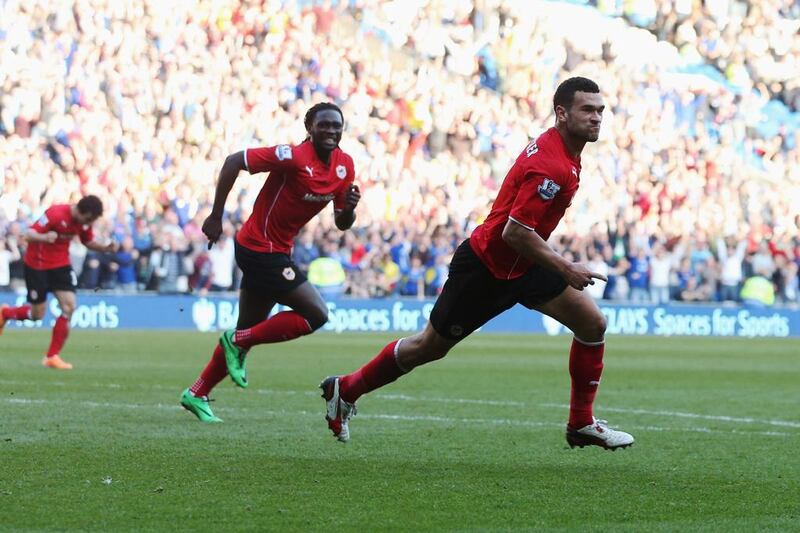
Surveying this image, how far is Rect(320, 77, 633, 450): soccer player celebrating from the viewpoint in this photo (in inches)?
304

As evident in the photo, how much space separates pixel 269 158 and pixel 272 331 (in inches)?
49.6

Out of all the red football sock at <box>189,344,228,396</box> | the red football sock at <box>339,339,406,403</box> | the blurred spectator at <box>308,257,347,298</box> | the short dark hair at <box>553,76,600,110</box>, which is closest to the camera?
the short dark hair at <box>553,76,600,110</box>

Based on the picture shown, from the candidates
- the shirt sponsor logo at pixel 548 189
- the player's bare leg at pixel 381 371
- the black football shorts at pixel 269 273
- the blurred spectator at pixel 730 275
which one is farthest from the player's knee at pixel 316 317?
the blurred spectator at pixel 730 275

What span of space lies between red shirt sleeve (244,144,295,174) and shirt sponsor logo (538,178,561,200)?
3034 mm

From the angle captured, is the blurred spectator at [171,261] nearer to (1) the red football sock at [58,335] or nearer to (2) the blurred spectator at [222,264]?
(2) the blurred spectator at [222,264]

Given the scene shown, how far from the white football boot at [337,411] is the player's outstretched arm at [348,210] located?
2.22 metres

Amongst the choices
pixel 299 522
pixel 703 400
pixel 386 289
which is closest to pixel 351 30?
pixel 386 289

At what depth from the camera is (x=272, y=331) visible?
10578mm

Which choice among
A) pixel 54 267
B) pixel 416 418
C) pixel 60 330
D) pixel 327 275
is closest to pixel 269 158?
pixel 416 418

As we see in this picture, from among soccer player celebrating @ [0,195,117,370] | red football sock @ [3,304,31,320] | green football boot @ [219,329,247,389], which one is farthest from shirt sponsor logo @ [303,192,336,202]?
red football sock @ [3,304,31,320]

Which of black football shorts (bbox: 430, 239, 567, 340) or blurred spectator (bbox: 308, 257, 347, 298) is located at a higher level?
black football shorts (bbox: 430, 239, 567, 340)

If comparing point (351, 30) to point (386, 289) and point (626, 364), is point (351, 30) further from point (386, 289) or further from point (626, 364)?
point (626, 364)

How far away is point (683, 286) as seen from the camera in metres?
32.7

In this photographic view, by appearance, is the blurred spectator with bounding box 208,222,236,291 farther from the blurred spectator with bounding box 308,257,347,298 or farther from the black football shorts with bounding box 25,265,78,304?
the black football shorts with bounding box 25,265,78,304
